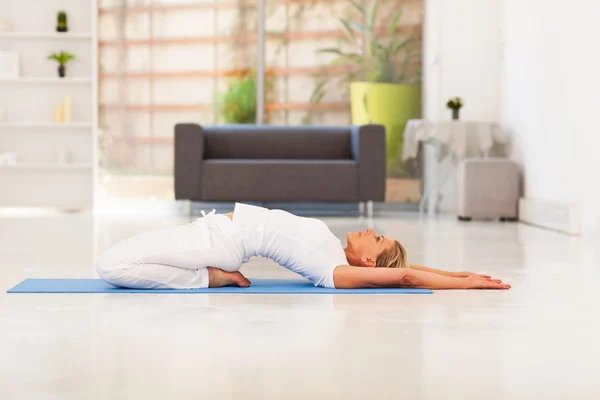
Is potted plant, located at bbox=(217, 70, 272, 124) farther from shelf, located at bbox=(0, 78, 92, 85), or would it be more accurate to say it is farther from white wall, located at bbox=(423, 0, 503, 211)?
white wall, located at bbox=(423, 0, 503, 211)

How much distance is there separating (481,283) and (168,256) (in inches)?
37.8

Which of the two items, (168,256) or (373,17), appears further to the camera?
(373,17)

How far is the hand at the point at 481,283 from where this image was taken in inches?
111

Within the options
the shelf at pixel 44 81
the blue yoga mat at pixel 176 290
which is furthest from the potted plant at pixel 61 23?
the blue yoga mat at pixel 176 290

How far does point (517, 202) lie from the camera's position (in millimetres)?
6590

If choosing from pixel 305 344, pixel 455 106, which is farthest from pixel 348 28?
pixel 305 344

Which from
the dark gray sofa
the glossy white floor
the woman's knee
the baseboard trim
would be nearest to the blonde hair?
the glossy white floor

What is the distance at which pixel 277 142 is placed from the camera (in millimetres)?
7195

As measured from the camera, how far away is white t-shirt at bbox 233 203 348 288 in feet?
8.83

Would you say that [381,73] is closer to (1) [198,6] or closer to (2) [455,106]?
(2) [455,106]

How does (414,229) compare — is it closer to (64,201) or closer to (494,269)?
(494,269)

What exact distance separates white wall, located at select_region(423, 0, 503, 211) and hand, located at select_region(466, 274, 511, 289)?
15.5ft

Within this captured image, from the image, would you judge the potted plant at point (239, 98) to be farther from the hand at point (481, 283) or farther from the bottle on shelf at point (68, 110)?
the hand at point (481, 283)

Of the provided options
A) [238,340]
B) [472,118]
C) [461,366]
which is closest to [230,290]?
[238,340]
